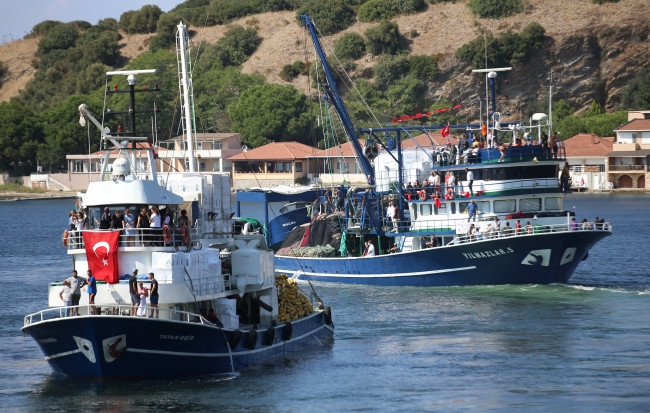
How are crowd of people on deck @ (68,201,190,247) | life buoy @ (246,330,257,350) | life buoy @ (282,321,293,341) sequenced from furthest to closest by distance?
life buoy @ (282,321,293,341) → life buoy @ (246,330,257,350) → crowd of people on deck @ (68,201,190,247)

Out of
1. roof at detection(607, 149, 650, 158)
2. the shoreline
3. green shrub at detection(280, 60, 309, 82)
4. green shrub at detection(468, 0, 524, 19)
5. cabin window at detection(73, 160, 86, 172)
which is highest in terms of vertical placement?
green shrub at detection(468, 0, 524, 19)

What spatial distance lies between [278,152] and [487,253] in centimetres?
9028

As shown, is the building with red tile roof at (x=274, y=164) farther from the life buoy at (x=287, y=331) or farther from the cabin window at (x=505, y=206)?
the life buoy at (x=287, y=331)

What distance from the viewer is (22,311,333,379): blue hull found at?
31.5 metres

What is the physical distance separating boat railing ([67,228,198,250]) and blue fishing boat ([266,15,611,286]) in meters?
22.0

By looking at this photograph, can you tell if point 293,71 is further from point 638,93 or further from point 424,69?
point 638,93

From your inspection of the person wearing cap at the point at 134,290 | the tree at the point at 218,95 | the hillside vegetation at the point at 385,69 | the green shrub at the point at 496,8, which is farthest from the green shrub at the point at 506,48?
the person wearing cap at the point at 134,290

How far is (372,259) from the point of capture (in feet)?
189

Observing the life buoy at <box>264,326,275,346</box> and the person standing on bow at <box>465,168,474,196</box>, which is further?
the person standing on bow at <box>465,168,474,196</box>

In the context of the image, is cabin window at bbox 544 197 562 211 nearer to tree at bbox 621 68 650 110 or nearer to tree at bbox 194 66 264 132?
tree at bbox 621 68 650 110

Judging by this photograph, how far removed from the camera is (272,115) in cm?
15200

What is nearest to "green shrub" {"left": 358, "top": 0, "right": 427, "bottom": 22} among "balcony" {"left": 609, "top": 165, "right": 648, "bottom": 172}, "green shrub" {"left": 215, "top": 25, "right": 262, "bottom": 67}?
"green shrub" {"left": 215, "top": 25, "right": 262, "bottom": 67}

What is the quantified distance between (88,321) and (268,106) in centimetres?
12176

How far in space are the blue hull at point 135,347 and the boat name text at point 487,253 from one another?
2052cm
